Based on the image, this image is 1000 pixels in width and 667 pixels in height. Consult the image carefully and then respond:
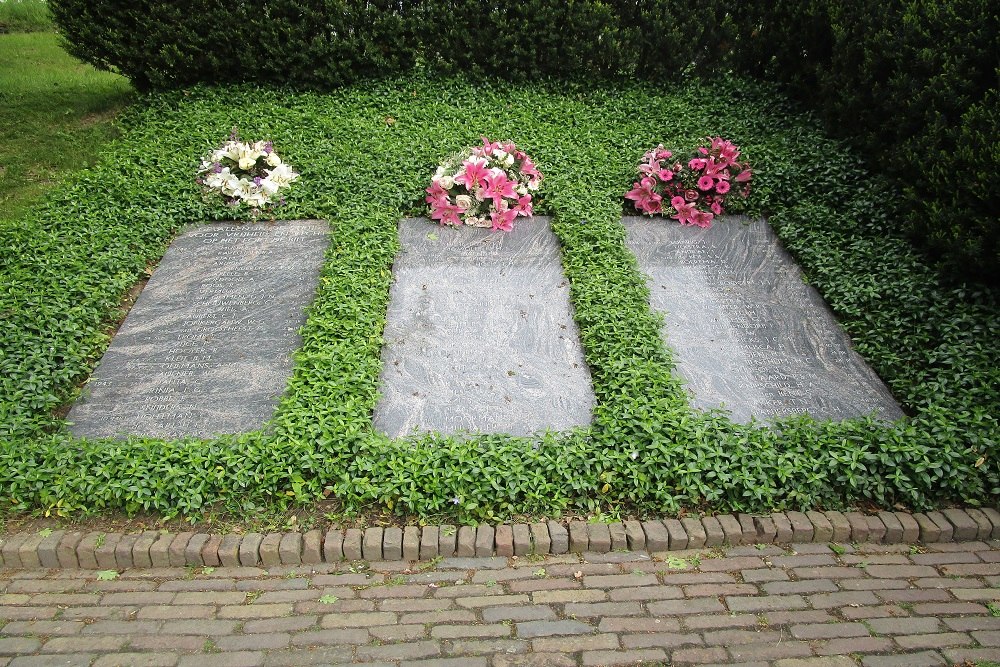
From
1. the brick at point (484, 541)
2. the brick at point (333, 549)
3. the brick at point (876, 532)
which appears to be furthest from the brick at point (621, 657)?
the brick at point (876, 532)

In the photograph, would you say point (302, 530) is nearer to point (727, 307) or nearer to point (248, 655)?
point (248, 655)

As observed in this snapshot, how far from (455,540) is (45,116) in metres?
6.97

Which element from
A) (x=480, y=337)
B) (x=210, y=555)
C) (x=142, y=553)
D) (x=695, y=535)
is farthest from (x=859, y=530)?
(x=142, y=553)

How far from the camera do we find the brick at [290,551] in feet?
11.1

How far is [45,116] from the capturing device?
24.9ft

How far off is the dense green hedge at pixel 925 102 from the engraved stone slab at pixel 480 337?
2.52 meters

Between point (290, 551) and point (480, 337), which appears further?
point (480, 337)

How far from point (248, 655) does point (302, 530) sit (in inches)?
26.1

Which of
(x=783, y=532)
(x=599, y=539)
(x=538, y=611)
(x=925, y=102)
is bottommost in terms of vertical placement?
(x=538, y=611)

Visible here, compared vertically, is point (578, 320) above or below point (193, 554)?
above

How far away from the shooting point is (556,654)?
2932 millimetres

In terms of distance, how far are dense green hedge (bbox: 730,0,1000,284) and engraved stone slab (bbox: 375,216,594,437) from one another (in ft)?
8.26

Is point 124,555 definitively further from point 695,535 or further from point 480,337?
point 695,535

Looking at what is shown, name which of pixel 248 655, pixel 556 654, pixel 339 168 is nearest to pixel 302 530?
pixel 248 655
